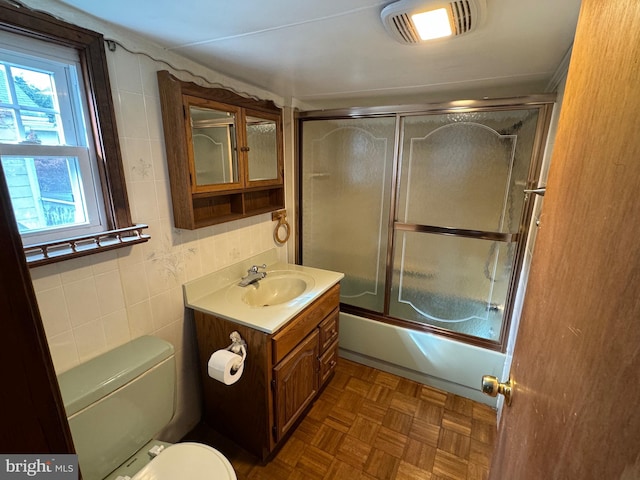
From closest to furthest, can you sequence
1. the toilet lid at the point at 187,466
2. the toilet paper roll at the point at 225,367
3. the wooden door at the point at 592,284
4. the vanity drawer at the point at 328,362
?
the wooden door at the point at 592,284
the toilet lid at the point at 187,466
the toilet paper roll at the point at 225,367
the vanity drawer at the point at 328,362

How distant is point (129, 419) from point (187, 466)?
0.28m

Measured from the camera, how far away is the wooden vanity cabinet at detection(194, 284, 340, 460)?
140 centimetres

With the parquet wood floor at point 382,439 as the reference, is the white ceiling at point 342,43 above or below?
above

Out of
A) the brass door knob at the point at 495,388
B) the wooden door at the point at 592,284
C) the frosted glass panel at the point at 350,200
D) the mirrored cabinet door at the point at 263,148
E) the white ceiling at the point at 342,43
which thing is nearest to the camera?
the wooden door at the point at 592,284

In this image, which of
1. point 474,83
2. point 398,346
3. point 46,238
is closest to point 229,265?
point 46,238

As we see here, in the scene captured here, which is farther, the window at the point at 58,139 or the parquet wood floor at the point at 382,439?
the parquet wood floor at the point at 382,439

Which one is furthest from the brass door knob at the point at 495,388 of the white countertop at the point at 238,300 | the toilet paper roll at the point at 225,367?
the toilet paper roll at the point at 225,367

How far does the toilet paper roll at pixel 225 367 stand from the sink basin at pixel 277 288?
1.45 ft

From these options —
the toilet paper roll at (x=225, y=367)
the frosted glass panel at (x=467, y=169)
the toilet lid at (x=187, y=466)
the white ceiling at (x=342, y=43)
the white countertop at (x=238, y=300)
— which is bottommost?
the toilet lid at (x=187, y=466)

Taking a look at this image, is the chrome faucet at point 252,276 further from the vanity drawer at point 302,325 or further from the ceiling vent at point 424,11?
the ceiling vent at point 424,11

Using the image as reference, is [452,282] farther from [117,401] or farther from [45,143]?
[45,143]

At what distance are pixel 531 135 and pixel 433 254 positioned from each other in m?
0.89

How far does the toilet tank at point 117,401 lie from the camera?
970mm

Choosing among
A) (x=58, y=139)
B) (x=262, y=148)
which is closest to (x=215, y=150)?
(x=262, y=148)
